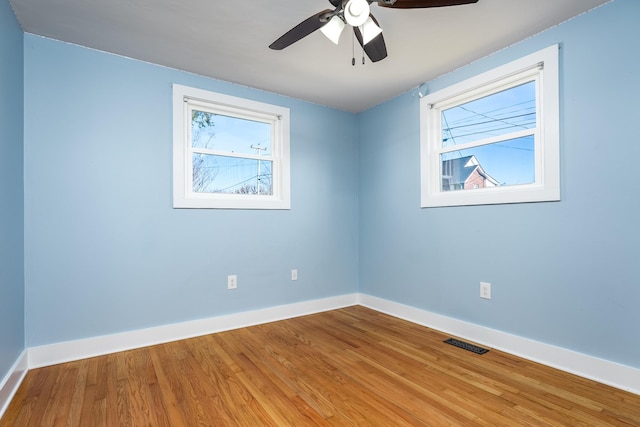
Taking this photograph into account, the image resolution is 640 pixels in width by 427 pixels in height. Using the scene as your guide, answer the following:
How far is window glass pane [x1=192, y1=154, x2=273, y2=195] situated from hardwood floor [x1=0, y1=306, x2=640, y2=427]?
143cm

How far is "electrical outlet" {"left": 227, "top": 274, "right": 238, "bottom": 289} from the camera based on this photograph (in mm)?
2986

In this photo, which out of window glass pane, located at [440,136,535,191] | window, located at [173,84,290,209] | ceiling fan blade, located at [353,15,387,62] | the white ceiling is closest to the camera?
ceiling fan blade, located at [353,15,387,62]

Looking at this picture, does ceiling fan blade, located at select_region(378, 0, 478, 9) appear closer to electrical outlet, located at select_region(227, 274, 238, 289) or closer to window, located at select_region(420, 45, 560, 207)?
window, located at select_region(420, 45, 560, 207)

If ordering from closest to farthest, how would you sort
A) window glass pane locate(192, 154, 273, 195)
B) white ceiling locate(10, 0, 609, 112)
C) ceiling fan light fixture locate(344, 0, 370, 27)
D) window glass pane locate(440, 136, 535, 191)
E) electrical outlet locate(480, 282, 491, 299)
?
1. ceiling fan light fixture locate(344, 0, 370, 27)
2. white ceiling locate(10, 0, 609, 112)
3. window glass pane locate(440, 136, 535, 191)
4. electrical outlet locate(480, 282, 491, 299)
5. window glass pane locate(192, 154, 273, 195)

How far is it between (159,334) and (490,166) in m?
3.15

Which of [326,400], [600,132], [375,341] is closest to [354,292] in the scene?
[375,341]

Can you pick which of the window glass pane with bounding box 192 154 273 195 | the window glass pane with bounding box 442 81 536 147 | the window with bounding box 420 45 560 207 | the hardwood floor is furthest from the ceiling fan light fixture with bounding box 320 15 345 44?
the hardwood floor

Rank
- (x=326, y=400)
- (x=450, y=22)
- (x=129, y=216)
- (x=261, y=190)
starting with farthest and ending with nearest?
(x=261, y=190) < (x=129, y=216) < (x=450, y=22) < (x=326, y=400)

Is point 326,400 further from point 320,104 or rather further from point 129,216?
point 320,104

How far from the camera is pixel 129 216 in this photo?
254 centimetres

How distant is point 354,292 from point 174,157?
8.30 feet

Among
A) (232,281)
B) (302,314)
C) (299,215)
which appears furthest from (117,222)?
(302,314)

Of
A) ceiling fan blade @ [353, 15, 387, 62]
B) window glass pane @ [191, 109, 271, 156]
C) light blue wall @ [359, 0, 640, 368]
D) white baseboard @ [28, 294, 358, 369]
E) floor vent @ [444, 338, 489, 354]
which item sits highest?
ceiling fan blade @ [353, 15, 387, 62]

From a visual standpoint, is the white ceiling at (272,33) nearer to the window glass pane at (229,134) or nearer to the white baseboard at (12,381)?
the window glass pane at (229,134)
